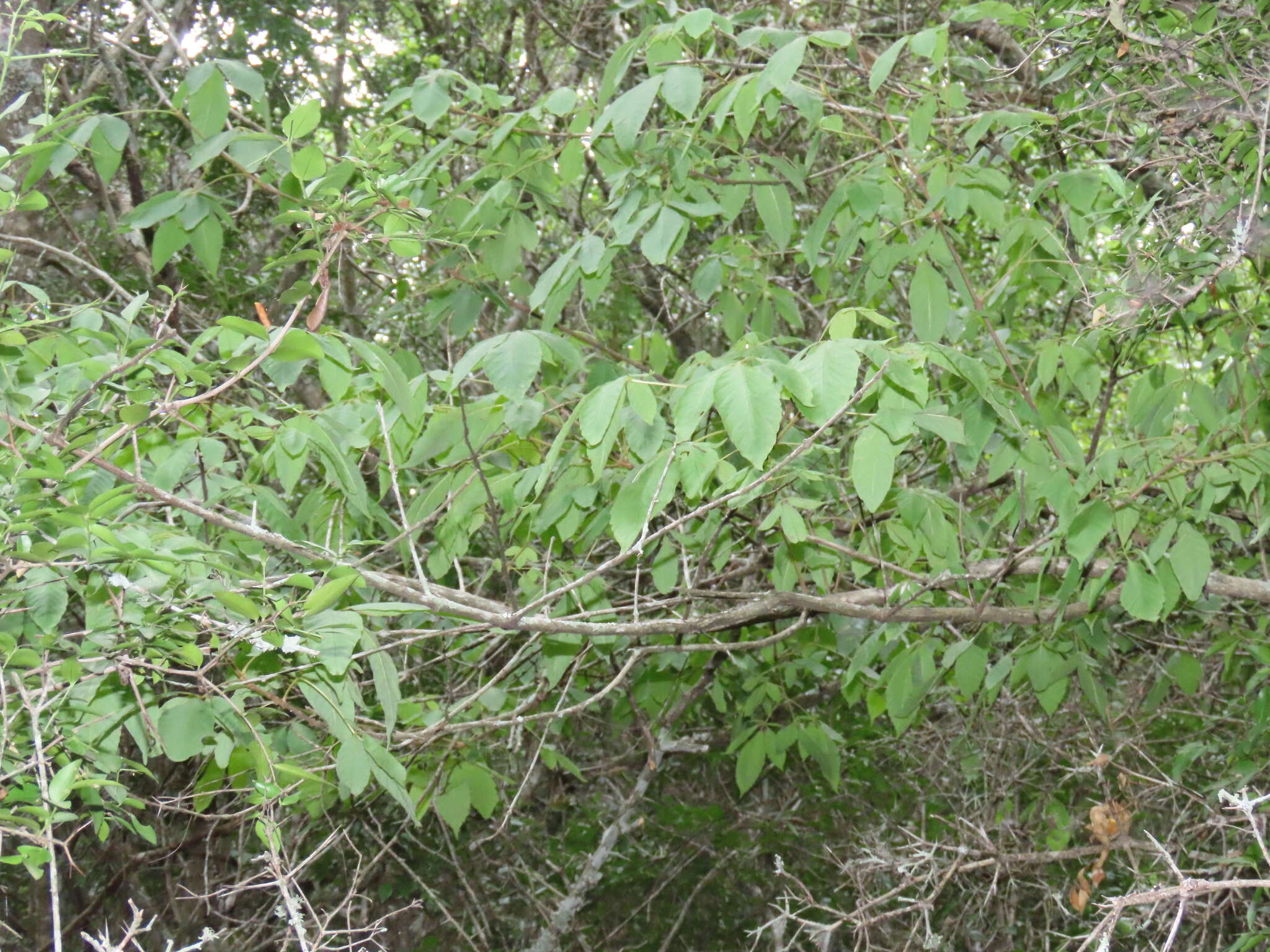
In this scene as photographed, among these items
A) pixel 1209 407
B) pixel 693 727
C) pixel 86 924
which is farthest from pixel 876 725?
pixel 86 924

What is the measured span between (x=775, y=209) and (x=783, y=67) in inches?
27.1

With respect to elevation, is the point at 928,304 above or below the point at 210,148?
below

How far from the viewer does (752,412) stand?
1.39 meters

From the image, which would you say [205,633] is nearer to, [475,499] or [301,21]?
[475,499]

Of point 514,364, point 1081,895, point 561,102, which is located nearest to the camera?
point 514,364

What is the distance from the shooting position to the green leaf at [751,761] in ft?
9.38

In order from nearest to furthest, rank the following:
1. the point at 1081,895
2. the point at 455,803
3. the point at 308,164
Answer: the point at 308,164 → the point at 455,803 → the point at 1081,895

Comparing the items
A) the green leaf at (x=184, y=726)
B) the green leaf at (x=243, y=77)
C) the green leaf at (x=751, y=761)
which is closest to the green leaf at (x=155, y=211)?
the green leaf at (x=243, y=77)

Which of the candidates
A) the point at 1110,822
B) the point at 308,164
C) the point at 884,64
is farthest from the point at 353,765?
the point at 1110,822

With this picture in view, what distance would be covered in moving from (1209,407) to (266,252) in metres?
3.35

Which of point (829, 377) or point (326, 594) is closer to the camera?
point (326, 594)

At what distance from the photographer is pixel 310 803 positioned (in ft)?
7.98

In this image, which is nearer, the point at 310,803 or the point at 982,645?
the point at 310,803

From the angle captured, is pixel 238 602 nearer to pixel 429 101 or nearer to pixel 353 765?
pixel 353 765
